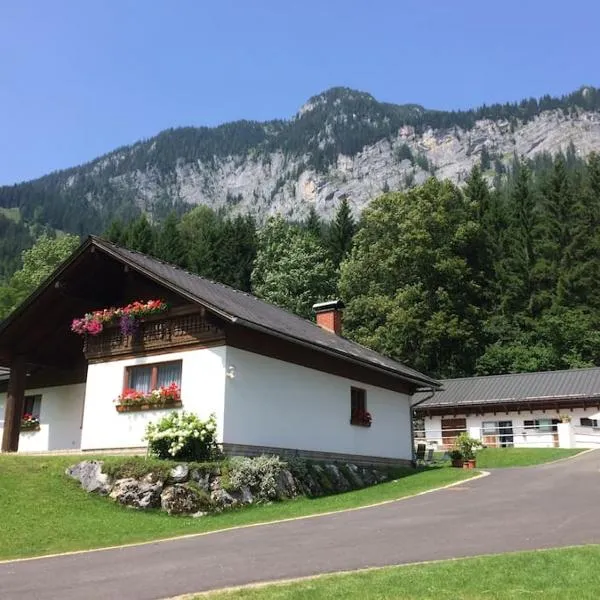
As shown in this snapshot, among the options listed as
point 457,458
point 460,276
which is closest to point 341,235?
point 460,276

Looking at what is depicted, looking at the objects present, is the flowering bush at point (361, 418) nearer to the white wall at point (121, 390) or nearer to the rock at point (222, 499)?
the white wall at point (121, 390)

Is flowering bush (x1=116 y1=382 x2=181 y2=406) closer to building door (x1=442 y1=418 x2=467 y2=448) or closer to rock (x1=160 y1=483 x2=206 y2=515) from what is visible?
rock (x1=160 y1=483 x2=206 y2=515)

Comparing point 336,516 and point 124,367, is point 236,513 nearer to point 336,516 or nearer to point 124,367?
point 336,516

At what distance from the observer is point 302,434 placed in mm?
19062

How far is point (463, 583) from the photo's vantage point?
7.34m

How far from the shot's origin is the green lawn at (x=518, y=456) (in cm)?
2695

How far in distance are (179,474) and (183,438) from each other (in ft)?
3.47

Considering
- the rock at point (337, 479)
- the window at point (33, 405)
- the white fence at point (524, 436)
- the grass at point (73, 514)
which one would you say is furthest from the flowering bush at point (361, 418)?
the white fence at point (524, 436)

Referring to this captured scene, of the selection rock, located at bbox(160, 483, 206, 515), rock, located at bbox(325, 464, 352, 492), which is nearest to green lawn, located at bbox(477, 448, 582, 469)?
rock, located at bbox(325, 464, 352, 492)

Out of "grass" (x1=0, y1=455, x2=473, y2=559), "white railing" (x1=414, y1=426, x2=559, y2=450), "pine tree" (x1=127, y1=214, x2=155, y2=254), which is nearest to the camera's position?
"grass" (x1=0, y1=455, x2=473, y2=559)

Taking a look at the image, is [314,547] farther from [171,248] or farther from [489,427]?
[171,248]

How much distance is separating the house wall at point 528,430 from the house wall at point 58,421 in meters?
21.6

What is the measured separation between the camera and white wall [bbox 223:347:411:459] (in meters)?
17.2

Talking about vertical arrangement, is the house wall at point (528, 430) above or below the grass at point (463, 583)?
above
